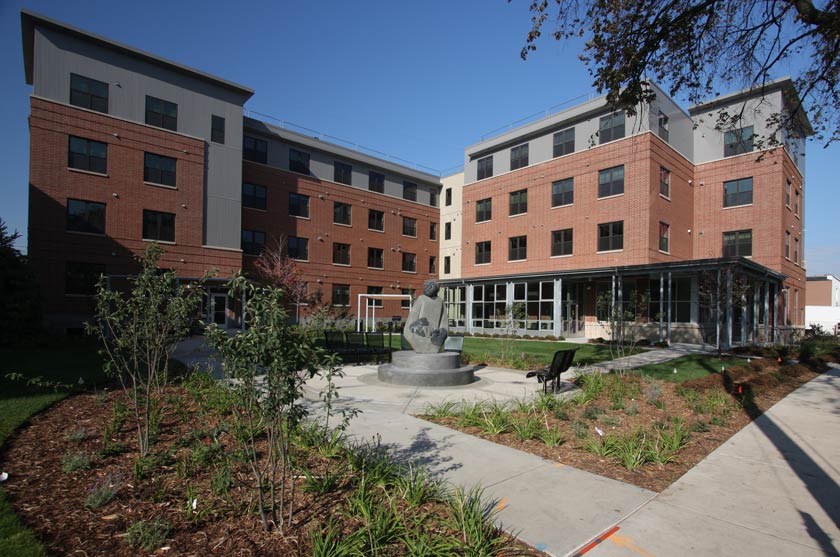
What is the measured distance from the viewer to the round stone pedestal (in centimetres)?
1020

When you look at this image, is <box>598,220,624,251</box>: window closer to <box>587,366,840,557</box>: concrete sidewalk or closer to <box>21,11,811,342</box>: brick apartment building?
<box>21,11,811,342</box>: brick apartment building

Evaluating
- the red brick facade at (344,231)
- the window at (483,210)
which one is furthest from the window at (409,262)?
the window at (483,210)

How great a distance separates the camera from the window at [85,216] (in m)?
24.4

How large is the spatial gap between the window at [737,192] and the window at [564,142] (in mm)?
10023

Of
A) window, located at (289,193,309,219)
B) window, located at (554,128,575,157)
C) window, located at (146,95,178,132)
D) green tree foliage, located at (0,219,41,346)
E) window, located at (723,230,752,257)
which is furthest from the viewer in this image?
window, located at (289,193,309,219)

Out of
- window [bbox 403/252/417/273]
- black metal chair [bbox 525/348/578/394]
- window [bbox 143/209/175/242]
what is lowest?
black metal chair [bbox 525/348/578/394]

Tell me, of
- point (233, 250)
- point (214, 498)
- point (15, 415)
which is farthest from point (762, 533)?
point (233, 250)

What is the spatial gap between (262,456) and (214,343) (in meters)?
2.30

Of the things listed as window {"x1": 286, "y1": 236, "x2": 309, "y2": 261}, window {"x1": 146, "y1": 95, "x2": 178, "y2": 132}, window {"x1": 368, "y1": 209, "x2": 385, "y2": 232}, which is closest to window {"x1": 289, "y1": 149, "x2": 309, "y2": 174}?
window {"x1": 286, "y1": 236, "x2": 309, "y2": 261}

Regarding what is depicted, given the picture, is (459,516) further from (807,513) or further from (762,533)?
(807,513)

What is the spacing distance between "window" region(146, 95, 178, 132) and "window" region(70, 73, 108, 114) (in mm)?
2112

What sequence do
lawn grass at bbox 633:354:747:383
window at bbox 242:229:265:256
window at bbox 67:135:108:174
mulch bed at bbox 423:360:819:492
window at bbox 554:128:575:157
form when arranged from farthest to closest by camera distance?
1. window at bbox 242:229:265:256
2. window at bbox 554:128:575:157
3. window at bbox 67:135:108:174
4. lawn grass at bbox 633:354:747:383
5. mulch bed at bbox 423:360:819:492

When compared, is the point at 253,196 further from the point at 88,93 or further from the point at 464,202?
the point at 464,202

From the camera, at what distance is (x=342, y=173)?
3953cm
